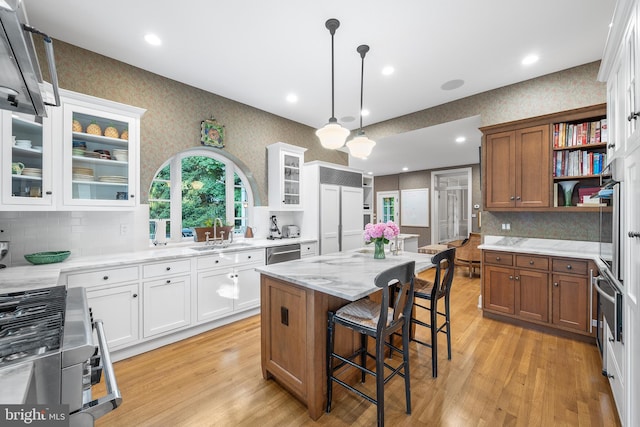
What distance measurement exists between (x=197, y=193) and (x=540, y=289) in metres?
4.40

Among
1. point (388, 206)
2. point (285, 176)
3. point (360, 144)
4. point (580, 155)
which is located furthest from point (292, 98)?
point (388, 206)

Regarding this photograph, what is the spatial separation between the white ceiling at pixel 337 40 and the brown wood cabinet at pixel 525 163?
0.62 meters

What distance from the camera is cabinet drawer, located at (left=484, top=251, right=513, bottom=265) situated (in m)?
3.21

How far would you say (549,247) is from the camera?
10.4 ft

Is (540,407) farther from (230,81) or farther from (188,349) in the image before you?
(230,81)

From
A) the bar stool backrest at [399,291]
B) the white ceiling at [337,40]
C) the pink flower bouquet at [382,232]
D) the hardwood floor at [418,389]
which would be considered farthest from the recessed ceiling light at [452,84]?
the hardwood floor at [418,389]

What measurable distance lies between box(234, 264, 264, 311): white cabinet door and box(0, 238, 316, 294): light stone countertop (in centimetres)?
30

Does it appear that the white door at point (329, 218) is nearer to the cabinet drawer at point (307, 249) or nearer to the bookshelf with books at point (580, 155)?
the cabinet drawer at point (307, 249)

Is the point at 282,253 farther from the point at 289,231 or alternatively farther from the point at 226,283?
the point at 226,283

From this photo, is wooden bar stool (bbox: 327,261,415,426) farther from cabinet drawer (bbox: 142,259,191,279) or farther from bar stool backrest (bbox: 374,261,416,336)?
Result: cabinet drawer (bbox: 142,259,191,279)

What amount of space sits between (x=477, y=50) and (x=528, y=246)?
2.30 meters

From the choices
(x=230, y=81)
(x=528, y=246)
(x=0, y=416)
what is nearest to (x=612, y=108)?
(x=528, y=246)

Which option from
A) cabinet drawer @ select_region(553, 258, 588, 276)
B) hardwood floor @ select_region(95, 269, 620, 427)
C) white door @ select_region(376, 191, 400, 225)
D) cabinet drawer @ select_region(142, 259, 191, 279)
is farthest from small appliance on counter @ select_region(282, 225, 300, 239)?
white door @ select_region(376, 191, 400, 225)

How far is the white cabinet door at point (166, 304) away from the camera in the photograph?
264 centimetres
